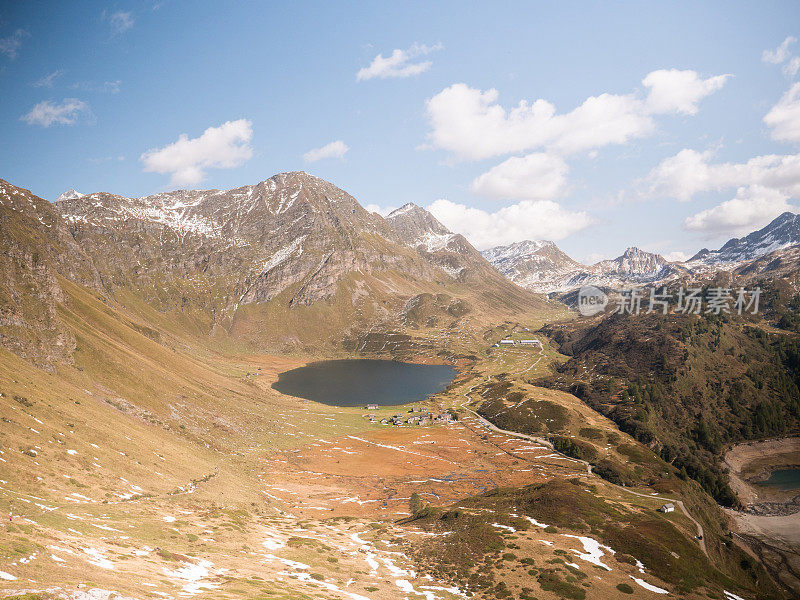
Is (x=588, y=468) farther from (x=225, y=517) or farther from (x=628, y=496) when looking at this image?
(x=225, y=517)

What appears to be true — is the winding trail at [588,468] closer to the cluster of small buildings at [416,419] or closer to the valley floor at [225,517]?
the valley floor at [225,517]

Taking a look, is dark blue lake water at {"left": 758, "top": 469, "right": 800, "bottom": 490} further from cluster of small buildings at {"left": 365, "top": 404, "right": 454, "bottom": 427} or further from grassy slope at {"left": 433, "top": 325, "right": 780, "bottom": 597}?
cluster of small buildings at {"left": 365, "top": 404, "right": 454, "bottom": 427}

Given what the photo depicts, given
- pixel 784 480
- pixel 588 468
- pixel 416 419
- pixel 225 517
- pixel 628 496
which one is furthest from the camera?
pixel 416 419

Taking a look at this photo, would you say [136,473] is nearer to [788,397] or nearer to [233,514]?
[233,514]

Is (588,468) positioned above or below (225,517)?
below

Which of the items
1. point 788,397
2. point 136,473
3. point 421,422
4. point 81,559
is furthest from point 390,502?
point 788,397

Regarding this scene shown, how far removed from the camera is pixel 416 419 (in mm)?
172125

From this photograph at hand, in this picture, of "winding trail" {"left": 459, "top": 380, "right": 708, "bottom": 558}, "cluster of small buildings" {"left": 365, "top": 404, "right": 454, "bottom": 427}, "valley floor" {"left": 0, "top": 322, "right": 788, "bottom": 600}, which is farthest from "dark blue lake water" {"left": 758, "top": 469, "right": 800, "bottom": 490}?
"cluster of small buildings" {"left": 365, "top": 404, "right": 454, "bottom": 427}

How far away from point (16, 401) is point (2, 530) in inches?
1699

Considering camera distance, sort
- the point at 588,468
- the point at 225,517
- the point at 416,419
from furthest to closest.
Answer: the point at 416,419
the point at 588,468
the point at 225,517

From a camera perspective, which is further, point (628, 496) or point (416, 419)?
point (416, 419)

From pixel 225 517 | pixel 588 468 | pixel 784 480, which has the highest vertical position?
pixel 225 517

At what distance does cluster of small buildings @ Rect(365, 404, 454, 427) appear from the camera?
170000 mm

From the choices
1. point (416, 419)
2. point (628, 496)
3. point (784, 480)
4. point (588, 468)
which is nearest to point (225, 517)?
point (628, 496)
